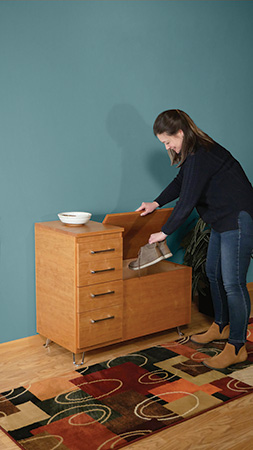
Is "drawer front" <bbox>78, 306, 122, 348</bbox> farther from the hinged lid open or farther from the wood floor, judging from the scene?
the hinged lid open

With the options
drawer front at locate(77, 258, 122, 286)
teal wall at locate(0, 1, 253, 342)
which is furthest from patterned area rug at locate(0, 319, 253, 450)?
teal wall at locate(0, 1, 253, 342)

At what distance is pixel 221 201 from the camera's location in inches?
108

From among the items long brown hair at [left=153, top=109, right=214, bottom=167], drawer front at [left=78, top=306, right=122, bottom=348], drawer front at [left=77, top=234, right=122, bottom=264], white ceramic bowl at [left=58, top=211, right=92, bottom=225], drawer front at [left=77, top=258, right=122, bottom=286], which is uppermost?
long brown hair at [left=153, top=109, right=214, bottom=167]

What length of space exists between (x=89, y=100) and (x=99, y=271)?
1.11 m

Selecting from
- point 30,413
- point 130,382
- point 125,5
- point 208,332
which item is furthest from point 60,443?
point 125,5

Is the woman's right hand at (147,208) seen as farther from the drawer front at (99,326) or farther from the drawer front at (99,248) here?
the drawer front at (99,326)

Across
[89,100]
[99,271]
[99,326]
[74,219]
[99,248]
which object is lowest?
[99,326]

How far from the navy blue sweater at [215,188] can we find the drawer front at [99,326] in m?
0.58

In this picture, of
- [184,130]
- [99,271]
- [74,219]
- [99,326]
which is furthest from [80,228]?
[184,130]

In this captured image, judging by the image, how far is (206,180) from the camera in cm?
271

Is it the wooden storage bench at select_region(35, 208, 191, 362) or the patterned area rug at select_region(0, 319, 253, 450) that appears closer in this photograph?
the patterned area rug at select_region(0, 319, 253, 450)

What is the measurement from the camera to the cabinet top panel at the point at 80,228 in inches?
109

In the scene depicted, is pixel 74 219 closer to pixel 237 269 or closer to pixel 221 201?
pixel 221 201

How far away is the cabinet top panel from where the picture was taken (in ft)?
9.12
